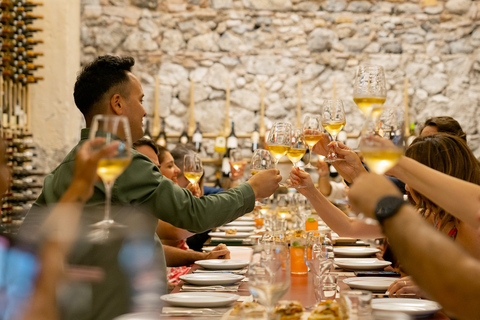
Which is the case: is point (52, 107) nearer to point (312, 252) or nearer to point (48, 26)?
point (48, 26)

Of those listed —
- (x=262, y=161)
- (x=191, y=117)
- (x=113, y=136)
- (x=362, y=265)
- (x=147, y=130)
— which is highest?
(x=113, y=136)

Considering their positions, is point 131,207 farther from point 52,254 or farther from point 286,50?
point 286,50

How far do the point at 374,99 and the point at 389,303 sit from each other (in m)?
0.56

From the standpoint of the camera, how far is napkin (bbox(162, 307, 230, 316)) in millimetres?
1495

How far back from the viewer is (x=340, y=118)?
2285 millimetres

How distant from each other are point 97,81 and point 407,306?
4.25 feet

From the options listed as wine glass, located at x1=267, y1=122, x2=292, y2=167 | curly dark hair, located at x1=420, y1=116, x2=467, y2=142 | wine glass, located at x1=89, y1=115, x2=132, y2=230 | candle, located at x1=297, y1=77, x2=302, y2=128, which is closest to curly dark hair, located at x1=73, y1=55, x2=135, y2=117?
wine glass, located at x1=267, y1=122, x2=292, y2=167

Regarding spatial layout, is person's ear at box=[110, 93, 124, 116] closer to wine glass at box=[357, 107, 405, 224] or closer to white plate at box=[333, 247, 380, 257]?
wine glass at box=[357, 107, 405, 224]

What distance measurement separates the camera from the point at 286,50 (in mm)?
7199

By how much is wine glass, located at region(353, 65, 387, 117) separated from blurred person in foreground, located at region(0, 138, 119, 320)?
0.79 m

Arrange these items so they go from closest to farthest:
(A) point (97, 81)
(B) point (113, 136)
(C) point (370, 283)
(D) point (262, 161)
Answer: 1. (B) point (113, 136)
2. (C) point (370, 283)
3. (A) point (97, 81)
4. (D) point (262, 161)

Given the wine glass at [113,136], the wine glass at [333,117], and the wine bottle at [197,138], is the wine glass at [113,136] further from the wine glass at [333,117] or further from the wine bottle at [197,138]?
the wine bottle at [197,138]

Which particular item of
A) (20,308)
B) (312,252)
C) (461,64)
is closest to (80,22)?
(461,64)

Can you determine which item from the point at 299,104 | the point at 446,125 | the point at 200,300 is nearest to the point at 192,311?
the point at 200,300
